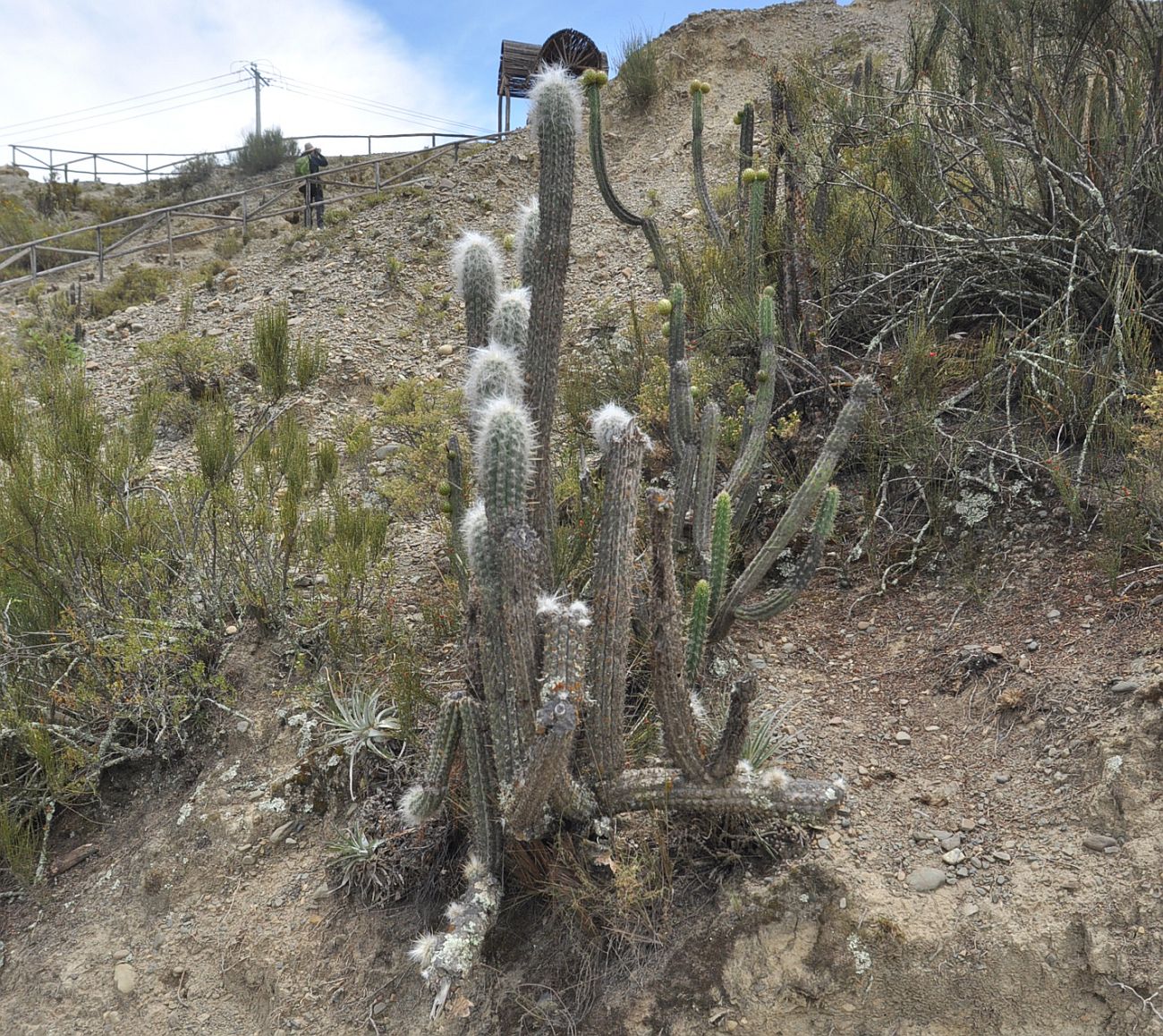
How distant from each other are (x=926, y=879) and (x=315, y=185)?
51.4 ft

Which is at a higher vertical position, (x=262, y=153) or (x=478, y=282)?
(x=262, y=153)

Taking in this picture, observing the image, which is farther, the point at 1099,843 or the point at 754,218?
the point at 754,218

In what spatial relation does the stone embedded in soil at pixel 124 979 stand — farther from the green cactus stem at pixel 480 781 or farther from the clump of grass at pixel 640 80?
the clump of grass at pixel 640 80

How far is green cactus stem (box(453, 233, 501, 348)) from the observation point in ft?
10.7

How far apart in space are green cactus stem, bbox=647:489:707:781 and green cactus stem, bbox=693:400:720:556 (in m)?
1.33

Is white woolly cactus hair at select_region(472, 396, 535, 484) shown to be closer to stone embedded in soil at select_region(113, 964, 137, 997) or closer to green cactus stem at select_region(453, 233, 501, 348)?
green cactus stem at select_region(453, 233, 501, 348)

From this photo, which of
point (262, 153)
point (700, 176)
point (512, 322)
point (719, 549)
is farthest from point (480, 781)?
point (262, 153)

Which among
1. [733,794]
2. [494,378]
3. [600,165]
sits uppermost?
[600,165]

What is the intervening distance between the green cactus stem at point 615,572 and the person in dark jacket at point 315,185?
1341 centimetres

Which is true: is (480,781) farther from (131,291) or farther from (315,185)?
(315,185)

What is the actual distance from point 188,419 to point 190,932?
522cm

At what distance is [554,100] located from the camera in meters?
2.83

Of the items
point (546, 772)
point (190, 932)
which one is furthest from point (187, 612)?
point (546, 772)

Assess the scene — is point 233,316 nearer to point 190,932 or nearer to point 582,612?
point 190,932
